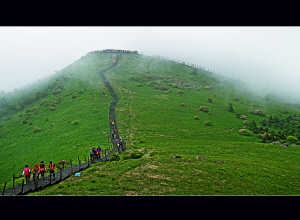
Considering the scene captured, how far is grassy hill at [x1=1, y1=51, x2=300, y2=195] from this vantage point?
2361 centimetres

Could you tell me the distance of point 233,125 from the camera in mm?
75125

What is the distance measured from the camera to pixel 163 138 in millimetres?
55125

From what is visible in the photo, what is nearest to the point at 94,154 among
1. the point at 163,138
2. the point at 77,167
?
the point at 77,167

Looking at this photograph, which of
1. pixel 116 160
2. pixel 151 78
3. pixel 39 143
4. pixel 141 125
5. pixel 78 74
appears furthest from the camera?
pixel 78 74

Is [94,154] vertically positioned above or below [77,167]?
above

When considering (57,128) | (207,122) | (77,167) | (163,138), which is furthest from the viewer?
(207,122)

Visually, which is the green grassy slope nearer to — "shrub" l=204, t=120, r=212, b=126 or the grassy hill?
the grassy hill

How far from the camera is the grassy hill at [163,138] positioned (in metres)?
23.6

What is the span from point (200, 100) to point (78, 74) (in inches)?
3541

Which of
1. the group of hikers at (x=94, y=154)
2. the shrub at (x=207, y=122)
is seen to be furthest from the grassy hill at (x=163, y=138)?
the group of hikers at (x=94, y=154)

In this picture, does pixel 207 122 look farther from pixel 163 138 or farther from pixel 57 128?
pixel 57 128

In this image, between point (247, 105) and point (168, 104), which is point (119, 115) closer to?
point (168, 104)

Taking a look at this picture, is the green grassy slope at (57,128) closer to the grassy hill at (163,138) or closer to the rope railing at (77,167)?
the grassy hill at (163,138)

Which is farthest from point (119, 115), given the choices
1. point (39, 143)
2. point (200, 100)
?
point (200, 100)
